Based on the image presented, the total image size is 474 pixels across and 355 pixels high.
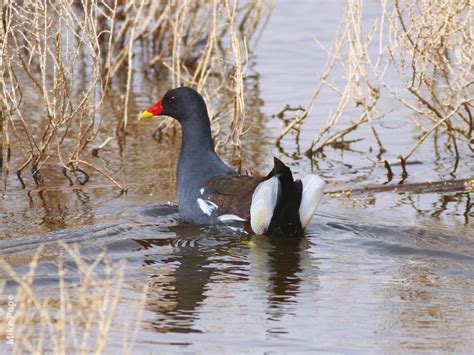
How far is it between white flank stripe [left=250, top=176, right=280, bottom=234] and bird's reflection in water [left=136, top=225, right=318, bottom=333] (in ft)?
0.61

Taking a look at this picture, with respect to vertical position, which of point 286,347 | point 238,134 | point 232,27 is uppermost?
point 232,27

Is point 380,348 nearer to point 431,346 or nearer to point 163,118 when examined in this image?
point 431,346

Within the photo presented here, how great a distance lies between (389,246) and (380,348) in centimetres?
200

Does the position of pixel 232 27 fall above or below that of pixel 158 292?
above

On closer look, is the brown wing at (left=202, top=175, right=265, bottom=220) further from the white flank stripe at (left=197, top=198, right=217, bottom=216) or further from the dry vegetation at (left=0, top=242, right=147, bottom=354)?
the dry vegetation at (left=0, top=242, right=147, bottom=354)

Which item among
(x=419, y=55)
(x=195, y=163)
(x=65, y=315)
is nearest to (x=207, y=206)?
(x=195, y=163)

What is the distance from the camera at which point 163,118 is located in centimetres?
1030

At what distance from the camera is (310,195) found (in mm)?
6938

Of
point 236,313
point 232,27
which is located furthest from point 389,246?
point 232,27

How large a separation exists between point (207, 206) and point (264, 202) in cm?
64

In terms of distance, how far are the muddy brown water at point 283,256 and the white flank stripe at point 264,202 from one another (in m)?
0.19

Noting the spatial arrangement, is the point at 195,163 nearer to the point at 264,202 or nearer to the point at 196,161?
the point at 196,161

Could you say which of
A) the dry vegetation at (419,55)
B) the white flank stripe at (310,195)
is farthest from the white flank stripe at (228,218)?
the dry vegetation at (419,55)

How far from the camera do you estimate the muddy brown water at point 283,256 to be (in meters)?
5.21
